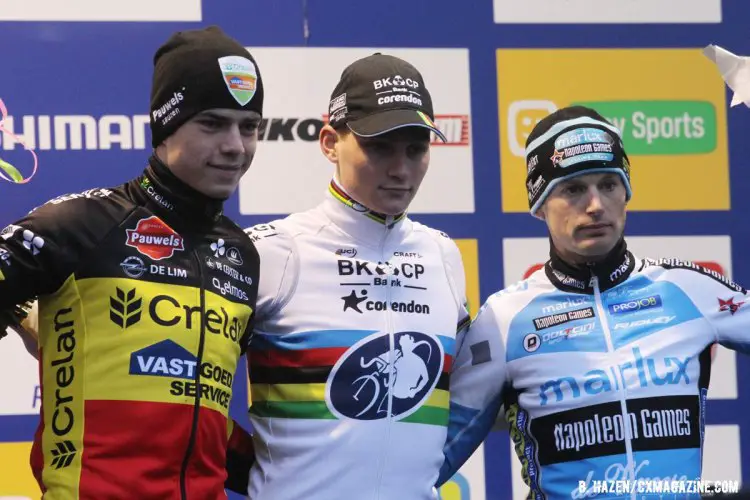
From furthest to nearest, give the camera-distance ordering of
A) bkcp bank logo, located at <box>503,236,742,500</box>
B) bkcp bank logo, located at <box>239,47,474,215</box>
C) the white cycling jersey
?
bkcp bank logo, located at <box>503,236,742,500</box>
bkcp bank logo, located at <box>239,47,474,215</box>
the white cycling jersey

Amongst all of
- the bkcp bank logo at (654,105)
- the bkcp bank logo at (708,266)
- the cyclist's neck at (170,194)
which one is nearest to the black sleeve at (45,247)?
the cyclist's neck at (170,194)

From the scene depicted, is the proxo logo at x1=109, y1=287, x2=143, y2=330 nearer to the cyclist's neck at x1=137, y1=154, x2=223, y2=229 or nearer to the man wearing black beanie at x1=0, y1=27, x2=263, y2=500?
the man wearing black beanie at x1=0, y1=27, x2=263, y2=500

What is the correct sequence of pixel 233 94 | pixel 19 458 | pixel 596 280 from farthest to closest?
pixel 19 458, pixel 596 280, pixel 233 94

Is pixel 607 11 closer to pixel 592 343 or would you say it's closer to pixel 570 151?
pixel 570 151

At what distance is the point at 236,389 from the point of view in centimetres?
309

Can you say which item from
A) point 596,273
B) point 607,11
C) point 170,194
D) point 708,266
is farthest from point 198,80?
point 708,266

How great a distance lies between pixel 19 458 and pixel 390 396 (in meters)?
1.28

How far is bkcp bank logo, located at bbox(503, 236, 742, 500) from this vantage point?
3250 millimetres

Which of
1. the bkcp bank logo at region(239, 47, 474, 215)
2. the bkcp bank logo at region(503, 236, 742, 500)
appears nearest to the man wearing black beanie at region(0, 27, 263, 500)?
the bkcp bank logo at region(239, 47, 474, 215)

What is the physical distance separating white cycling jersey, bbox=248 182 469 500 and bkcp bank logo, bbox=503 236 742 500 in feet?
2.97

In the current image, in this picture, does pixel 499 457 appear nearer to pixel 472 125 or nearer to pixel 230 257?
pixel 472 125

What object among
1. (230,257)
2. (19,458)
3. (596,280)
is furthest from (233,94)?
(19,458)

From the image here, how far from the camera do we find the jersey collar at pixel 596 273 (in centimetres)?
249

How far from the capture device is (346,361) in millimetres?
2225
